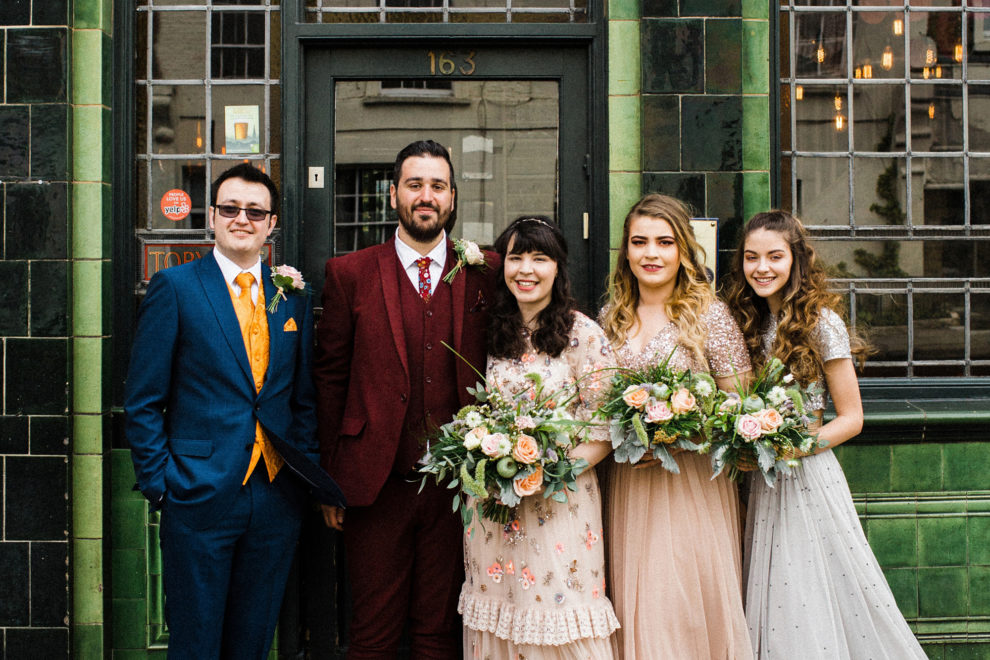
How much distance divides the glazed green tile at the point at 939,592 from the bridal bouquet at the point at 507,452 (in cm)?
225

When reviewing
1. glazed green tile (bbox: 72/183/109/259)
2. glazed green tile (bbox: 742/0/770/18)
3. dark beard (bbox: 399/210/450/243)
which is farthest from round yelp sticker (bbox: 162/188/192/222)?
glazed green tile (bbox: 742/0/770/18)

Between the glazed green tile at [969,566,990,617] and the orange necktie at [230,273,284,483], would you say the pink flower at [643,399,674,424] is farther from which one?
the glazed green tile at [969,566,990,617]

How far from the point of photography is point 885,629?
2705 millimetres

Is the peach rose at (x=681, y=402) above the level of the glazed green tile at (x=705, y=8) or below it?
below

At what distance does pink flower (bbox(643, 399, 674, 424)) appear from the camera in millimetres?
2443

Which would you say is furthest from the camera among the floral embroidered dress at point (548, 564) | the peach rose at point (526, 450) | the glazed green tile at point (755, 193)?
the glazed green tile at point (755, 193)

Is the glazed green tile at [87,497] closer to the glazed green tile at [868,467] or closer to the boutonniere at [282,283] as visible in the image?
the boutonniere at [282,283]

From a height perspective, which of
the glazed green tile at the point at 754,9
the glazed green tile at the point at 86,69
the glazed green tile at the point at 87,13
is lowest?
the glazed green tile at the point at 86,69

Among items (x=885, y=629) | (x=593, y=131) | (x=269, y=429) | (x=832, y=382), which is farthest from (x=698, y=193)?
(x=269, y=429)

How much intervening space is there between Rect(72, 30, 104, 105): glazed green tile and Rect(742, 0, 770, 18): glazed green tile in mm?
3164

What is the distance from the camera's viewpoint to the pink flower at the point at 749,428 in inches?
96.0

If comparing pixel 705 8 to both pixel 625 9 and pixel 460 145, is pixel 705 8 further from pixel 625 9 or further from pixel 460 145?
pixel 460 145

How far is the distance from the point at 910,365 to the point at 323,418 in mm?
3044

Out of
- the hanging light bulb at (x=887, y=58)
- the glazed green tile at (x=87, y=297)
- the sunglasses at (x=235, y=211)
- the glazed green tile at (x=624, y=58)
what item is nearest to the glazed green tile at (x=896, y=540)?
the hanging light bulb at (x=887, y=58)
